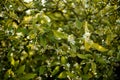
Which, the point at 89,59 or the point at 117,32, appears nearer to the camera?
the point at 89,59

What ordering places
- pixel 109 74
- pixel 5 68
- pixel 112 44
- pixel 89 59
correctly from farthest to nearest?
pixel 109 74 < pixel 112 44 < pixel 5 68 < pixel 89 59

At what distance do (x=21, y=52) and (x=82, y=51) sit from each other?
1.69 feet

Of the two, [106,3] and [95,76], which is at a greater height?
[106,3]

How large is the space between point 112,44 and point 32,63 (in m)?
0.77

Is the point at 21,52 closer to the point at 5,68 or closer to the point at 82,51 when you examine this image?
the point at 5,68

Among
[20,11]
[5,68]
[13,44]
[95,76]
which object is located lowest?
[95,76]

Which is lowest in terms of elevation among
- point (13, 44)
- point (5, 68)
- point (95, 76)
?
point (95, 76)

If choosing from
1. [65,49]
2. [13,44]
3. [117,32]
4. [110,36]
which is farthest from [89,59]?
[117,32]

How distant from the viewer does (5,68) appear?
8.73 ft

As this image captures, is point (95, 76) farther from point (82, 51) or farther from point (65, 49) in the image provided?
point (65, 49)

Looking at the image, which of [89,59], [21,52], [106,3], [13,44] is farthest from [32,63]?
[106,3]

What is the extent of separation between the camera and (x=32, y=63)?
2664mm

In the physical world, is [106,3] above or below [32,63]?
above

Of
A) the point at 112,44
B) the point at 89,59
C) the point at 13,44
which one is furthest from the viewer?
the point at 112,44
